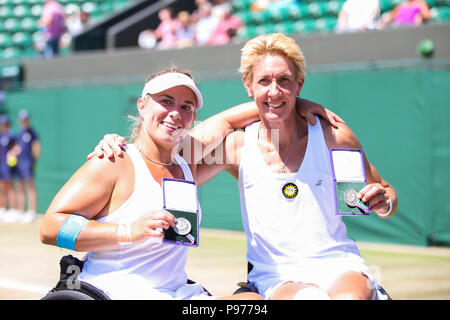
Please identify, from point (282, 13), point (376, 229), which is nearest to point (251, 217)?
point (376, 229)

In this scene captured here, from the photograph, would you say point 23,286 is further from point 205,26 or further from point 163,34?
point 163,34

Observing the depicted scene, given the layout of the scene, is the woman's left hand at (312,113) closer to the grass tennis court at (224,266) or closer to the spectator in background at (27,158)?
the grass tennis court at (224,266)

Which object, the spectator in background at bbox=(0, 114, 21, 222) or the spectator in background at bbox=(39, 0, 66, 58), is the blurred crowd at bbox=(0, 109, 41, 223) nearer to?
the spectator in background at bbox=(0, 114, 21, 222)

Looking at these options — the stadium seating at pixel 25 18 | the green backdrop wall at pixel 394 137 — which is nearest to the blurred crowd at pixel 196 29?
the green backdrop wall at pixel 394 137

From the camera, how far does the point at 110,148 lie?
3125 millimetres

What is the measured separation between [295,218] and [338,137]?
499 mm

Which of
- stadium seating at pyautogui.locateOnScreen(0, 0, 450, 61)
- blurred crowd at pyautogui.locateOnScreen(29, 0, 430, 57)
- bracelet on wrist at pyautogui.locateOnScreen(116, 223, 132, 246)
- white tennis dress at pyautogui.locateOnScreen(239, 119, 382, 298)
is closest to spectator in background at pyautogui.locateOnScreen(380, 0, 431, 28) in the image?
blurred crowd at pyautogui.locateOnScreen(29, 0, 430, 57)

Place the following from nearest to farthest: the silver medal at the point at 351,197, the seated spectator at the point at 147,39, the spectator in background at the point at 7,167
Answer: the silver medal at the point at 351,197 → the spectator in background at the point at 7,167 → the seated spectator at the point at 147,39

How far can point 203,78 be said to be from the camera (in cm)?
1073

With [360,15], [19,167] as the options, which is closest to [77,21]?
[19,167]

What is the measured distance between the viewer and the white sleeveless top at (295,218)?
3.34 meters

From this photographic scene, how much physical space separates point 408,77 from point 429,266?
2656 mm

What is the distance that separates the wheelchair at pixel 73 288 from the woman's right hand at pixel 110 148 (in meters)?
0.49

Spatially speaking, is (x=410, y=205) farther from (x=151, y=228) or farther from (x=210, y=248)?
(x=151, y=228)
